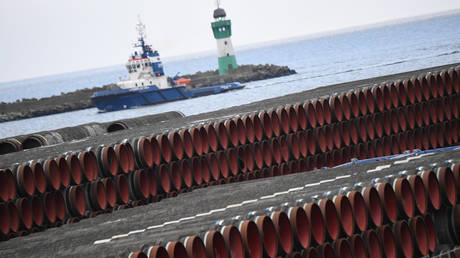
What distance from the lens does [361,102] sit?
2503 cm

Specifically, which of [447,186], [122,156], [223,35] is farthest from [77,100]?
[447,186]

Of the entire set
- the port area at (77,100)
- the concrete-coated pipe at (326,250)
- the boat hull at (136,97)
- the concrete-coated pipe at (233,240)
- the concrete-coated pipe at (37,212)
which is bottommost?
the port area at (77,100)

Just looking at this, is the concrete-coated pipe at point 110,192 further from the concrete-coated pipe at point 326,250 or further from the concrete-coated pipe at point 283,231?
the concrete-coated pipe at point 326,250

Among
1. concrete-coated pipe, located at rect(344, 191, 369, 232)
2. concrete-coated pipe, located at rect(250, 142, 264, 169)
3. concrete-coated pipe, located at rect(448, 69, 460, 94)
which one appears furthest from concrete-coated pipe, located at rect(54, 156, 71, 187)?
concrete-coated pipe, located at rect(448, 69, 460, 94)

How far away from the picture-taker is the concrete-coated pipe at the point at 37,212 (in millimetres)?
18644

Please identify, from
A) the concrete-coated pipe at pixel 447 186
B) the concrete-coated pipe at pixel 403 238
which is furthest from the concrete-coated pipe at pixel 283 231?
the concrete-coated pipe at pixel 447 186

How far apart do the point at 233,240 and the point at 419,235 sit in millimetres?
3801

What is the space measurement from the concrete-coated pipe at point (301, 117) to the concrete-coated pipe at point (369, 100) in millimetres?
2461

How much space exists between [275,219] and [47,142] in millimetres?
18282

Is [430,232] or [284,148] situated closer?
[430,232]

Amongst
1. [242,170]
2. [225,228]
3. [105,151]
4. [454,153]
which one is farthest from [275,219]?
[242,170]

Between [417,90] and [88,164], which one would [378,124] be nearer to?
[417,90]

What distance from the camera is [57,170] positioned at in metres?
19.0

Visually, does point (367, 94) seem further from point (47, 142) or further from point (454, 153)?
point (47, 142)
